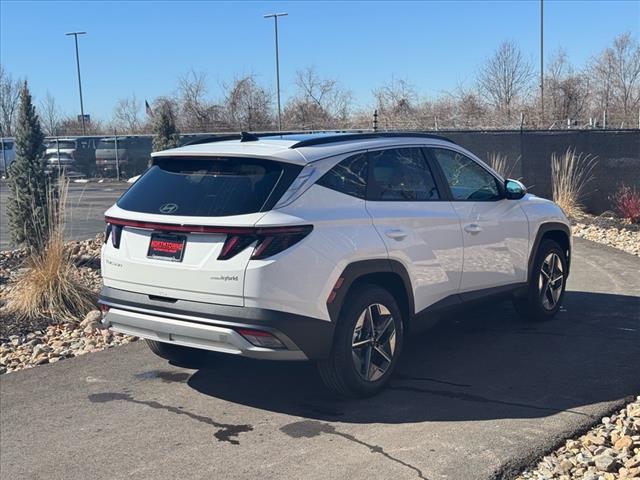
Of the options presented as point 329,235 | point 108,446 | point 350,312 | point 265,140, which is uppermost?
point 265,140

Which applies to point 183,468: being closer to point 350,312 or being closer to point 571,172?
point 350,312

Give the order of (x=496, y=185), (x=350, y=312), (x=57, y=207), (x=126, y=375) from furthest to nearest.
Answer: (x=57, y=207) → (x=496, y=185) → (x=126, y=375) → (x=350, y=312)

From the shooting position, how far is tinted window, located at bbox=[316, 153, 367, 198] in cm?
522

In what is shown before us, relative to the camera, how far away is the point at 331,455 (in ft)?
14.6

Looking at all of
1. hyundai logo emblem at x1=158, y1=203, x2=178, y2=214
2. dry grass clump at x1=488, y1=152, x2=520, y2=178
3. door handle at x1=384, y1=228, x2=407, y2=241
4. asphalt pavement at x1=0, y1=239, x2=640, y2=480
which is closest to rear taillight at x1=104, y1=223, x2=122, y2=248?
hyundai logo emblem at x1=158, y1=203, x2=178, y2=214

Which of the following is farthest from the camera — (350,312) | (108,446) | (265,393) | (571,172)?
(571,172)

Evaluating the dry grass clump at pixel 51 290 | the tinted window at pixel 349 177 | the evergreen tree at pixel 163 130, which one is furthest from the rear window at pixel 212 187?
the evergreen tree at pixel 163 130

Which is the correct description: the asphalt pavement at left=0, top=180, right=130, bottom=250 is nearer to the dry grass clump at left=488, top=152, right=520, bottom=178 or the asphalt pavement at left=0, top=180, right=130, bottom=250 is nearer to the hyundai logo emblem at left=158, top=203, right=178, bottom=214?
the hyundai logo emblem at left=158, top=203, right=178, bottom=214

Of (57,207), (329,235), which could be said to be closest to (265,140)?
(329,235)

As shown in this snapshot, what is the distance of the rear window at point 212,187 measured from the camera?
4883 mm

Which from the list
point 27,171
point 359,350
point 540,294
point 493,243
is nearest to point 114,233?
point 359,350

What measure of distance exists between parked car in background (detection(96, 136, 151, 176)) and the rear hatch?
28.4m

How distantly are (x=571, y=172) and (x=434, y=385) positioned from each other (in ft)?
40.0

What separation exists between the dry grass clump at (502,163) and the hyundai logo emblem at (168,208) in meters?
13.3
